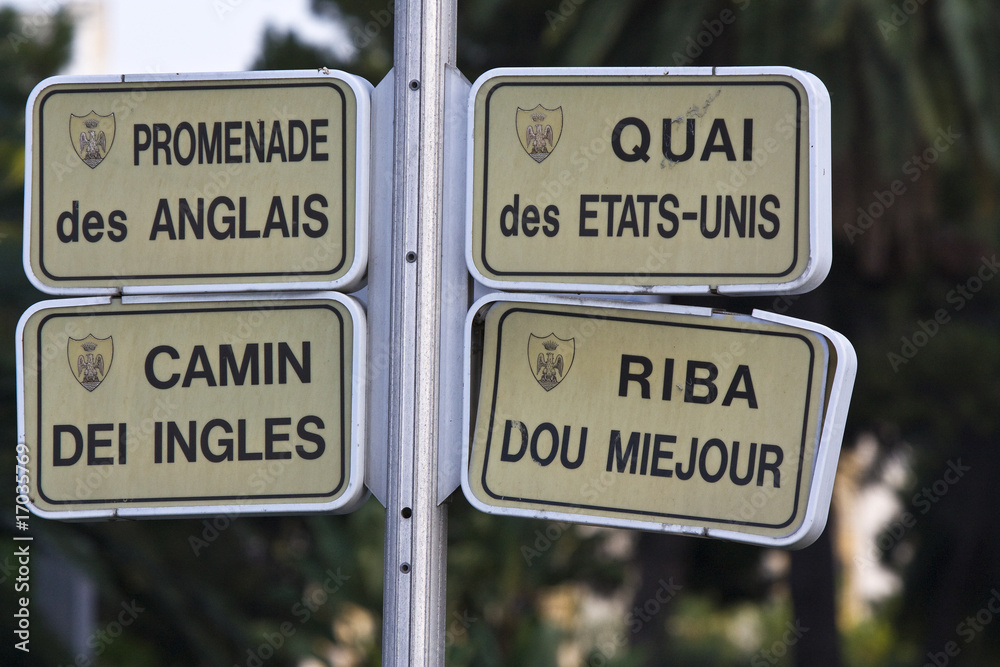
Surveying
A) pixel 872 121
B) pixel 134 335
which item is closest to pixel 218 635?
pixel 872 121

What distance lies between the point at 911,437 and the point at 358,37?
645 cm

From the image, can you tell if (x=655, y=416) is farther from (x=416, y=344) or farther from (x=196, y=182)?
(x=196, y=182)

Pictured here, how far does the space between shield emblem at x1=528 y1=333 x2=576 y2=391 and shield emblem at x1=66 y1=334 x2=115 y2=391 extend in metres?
0.75

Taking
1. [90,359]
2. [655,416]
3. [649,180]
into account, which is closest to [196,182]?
[90,359]

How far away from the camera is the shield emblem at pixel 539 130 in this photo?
1958 millimetres

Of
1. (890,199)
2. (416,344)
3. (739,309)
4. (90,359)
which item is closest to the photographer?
(416,344)

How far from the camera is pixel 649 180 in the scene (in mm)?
1921

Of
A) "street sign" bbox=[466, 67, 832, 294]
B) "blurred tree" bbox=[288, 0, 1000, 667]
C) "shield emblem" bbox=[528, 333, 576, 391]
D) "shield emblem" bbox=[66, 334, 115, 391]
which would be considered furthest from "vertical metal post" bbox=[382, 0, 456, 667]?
"blurred tree" bbox=[288, 0, 1000, 667]

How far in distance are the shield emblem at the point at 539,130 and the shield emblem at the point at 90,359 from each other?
817 mm

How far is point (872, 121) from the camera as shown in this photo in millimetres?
8102

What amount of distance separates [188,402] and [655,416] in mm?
813

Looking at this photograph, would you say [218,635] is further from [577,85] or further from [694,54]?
[577,85]

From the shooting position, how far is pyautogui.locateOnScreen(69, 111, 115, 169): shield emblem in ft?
6.74

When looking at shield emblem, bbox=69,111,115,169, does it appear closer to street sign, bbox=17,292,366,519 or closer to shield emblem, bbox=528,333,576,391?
street sign, bbox=17,292,366,519
